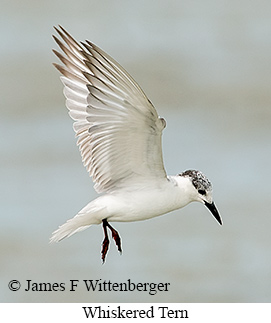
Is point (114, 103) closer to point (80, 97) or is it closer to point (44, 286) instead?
point (80, 97)

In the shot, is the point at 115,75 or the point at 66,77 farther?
the point at 66,77

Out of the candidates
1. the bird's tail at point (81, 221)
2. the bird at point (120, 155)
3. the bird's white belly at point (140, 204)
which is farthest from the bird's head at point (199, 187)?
the bird's tail at point (81, 221)

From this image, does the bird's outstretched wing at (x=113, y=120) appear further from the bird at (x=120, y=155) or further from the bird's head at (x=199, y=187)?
the bird's head at (x=199, y=187)

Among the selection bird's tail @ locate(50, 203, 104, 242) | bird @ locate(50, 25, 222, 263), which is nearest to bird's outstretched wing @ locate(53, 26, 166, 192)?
bird @ locate(50, 25, 222, 263)

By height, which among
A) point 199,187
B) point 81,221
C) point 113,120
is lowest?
point 81,221

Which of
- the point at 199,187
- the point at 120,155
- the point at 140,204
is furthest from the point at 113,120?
the point at 199,187

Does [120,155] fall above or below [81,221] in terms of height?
above

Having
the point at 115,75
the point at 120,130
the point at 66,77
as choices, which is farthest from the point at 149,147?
the point at 66,77

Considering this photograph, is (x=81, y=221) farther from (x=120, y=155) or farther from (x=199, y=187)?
(x=199, y=187)
